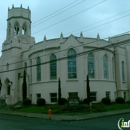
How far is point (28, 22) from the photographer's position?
46719mm

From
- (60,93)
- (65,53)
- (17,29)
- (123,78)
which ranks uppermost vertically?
(17,29)

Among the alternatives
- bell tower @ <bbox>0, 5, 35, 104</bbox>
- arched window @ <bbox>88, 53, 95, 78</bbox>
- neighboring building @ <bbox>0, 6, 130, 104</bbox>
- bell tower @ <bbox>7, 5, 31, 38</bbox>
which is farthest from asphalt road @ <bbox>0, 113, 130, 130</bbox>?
bell tower @ <bbox>7, 5, 31, 38</bbox>

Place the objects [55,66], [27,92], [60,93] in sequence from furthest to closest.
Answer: [27,92]
[55,66]
[60,93]

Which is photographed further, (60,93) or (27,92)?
(27,92)

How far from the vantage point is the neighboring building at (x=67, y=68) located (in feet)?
113

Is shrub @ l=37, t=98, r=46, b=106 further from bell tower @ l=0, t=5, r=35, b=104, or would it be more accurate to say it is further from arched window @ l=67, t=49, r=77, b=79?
bell tower @ l=0, t=5, r=35, b=104

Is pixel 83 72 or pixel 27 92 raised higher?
pixel 83 72

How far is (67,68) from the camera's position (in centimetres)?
3484

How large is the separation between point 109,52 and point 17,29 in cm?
2027

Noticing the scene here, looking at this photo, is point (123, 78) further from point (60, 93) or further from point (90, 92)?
point (60, 93)

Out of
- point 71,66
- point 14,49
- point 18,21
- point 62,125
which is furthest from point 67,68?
point 62,125

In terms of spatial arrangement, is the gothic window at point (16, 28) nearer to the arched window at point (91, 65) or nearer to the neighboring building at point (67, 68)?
the neighboring building at point (67, 68)

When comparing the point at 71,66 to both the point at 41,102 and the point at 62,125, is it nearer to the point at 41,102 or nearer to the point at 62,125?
the point at 41,102

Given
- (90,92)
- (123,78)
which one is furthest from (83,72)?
(123,78)
